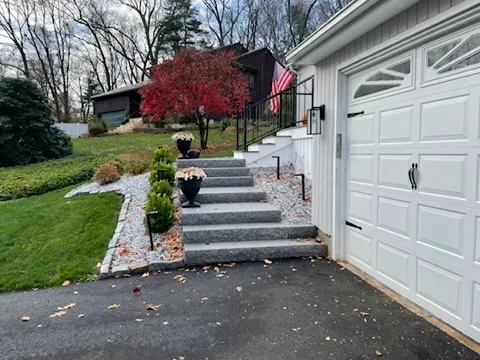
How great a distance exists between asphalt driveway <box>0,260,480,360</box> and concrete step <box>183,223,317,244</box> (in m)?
0.75

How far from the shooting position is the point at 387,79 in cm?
338

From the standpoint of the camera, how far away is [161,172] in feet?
A: 20.5

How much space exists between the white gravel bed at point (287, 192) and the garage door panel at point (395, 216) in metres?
1.56

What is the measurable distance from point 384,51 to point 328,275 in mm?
2419

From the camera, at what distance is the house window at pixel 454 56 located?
2.42 meters

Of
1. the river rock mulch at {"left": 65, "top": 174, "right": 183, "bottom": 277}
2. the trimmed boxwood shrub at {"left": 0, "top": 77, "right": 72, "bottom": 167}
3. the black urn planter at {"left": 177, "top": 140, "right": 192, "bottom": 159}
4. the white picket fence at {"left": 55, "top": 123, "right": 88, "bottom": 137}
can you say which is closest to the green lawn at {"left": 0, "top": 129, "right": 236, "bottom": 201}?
the trimmed boxwood shrub at {"left": 0, "top": 77, "right": 72, "bottom": 167}

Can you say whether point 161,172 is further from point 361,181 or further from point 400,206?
point 400,206

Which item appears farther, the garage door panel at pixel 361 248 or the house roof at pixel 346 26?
the garage door panel at pixel 361 248

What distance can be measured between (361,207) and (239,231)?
1657 millimetres

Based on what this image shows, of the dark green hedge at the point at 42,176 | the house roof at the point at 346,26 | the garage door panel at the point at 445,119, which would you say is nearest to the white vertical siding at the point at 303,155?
the house roof at the point at 346,26

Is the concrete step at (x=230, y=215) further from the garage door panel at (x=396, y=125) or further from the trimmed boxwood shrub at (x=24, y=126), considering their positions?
the trimmed boxwood shrub at (x=24, y=126)

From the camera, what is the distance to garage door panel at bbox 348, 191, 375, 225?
12.1ft

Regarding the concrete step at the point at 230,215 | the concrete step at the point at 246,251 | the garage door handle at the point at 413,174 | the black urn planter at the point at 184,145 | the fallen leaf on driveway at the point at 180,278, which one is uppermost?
the black urn planter at the point at 184,145

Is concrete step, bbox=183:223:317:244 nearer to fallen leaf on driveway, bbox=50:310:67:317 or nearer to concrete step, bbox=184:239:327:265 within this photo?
concrete step, bbox=184:239:327:265
